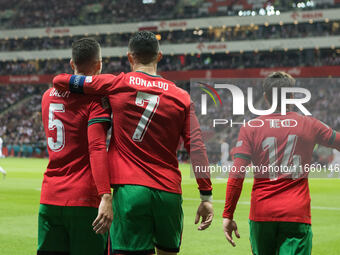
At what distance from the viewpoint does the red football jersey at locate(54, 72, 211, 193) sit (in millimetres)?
4512

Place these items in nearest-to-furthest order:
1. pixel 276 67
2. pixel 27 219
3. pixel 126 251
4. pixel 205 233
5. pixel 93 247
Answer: pixel 126 251
pixel 93 247
pixel 205 233
pixel 27 219
pixel 276 67

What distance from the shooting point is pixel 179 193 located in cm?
465

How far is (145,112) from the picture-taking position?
456 centimetres

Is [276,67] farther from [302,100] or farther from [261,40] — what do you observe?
[302,100]

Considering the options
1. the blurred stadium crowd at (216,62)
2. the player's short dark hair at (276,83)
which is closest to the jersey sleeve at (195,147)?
the player's short dark hair at (276,83)

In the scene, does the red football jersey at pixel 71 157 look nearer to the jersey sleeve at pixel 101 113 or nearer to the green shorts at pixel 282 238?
the jersey sleeve at pixel 101 113

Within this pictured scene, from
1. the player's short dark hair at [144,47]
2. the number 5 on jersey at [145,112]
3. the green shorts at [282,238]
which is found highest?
the player's short dark hair at [144,47]

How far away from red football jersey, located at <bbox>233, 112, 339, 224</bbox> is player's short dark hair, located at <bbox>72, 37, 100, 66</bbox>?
144cm

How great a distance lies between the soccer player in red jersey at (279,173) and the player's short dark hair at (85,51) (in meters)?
1.43

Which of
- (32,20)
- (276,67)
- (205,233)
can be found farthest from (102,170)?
(32,20)

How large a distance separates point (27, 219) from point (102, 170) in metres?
9.20

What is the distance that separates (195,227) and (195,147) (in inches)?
313

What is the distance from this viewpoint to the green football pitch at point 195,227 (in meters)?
9.94

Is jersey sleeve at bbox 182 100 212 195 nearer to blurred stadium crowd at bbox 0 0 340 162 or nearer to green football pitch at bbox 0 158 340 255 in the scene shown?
green football pitch at bbox 0 158 340 255
